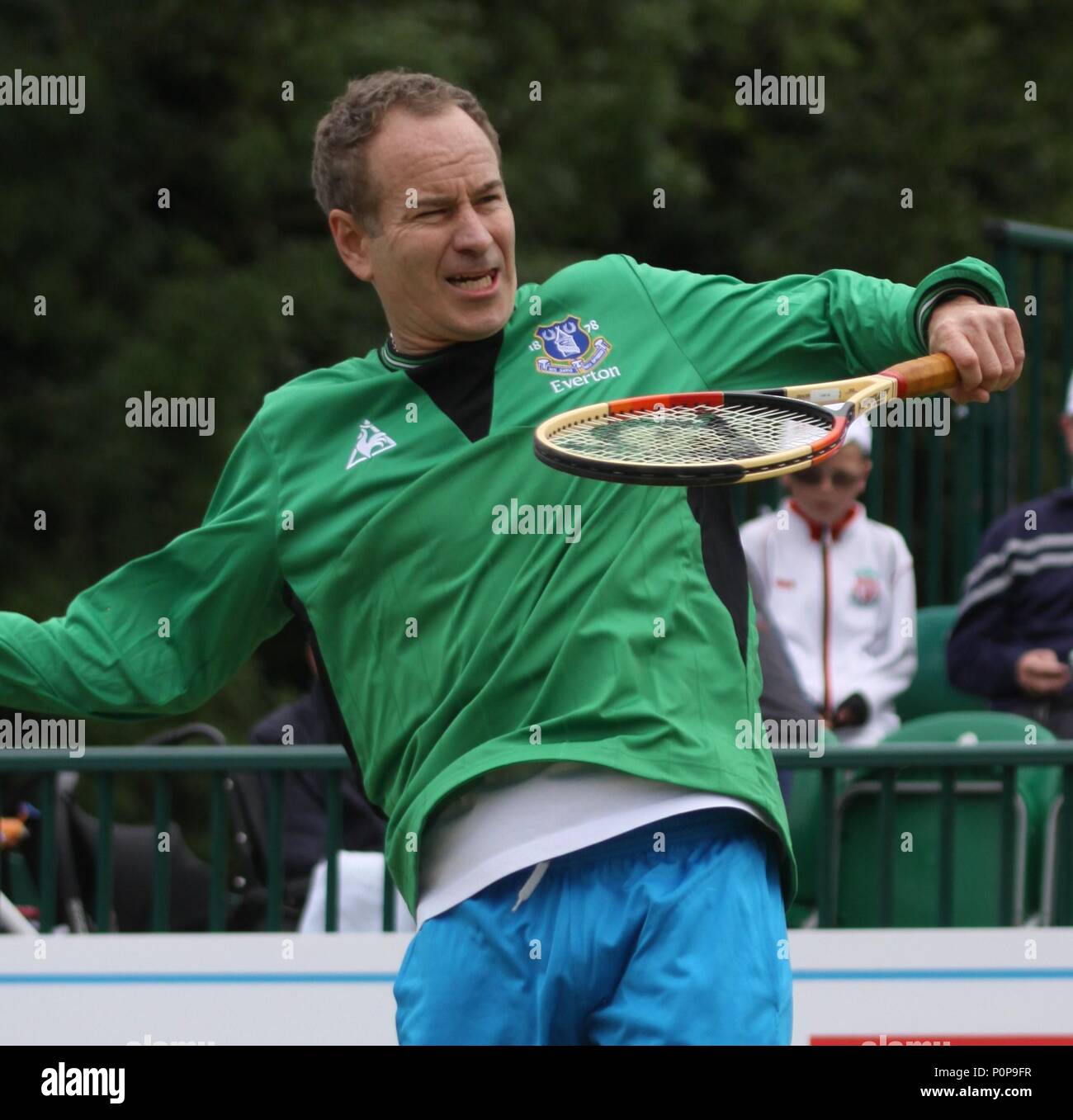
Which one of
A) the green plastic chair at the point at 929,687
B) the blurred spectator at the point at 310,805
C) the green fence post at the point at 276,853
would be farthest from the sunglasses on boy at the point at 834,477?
the green fence post at the point at 276,853

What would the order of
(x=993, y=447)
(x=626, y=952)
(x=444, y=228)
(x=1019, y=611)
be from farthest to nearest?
(x=993, y=447) → (x=1019, y=611) → (x=444, y=228) → (x=626, y=952)

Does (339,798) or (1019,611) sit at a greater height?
(1019,611)

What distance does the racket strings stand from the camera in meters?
3.06

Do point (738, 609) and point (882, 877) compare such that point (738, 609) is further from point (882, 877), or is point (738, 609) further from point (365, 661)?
point (882, 877)

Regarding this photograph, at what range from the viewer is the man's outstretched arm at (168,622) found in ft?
11.2

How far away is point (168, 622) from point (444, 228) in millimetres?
799

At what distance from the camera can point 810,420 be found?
3195 mm

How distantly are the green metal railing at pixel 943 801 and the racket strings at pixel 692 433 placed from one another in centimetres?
246

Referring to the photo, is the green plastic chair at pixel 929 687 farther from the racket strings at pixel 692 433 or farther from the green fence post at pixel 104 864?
the racket strings at pixel 692 433

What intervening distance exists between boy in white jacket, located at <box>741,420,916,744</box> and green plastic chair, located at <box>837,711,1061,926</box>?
0.83 meters

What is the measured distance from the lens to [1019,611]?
657cm

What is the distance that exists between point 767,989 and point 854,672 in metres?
3.80

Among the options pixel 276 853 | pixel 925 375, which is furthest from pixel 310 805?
pixel 925 375

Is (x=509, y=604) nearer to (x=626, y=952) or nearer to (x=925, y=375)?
(x=626, y=952)
